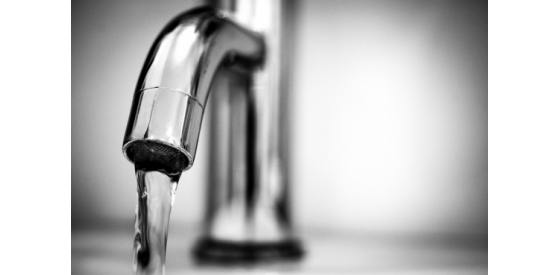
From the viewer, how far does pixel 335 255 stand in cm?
63

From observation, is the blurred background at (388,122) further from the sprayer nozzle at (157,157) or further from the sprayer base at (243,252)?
the sprayer nozzle at (157,157)

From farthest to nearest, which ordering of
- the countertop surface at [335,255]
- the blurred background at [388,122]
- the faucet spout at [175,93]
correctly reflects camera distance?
the blurred background at [388,122] → the countertop surface at [335,255] → the faucet spout at [175,93]

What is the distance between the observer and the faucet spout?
0.35m

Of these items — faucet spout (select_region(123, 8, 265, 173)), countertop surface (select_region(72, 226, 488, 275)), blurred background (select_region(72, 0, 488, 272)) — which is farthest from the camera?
blurred background (select_region(72, 0, 488, 272))

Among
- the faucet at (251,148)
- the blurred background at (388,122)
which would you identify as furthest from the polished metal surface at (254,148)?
the blurred background at (388,122)

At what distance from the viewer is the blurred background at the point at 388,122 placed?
0.70 m

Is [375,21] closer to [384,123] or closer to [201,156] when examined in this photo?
[384,123]

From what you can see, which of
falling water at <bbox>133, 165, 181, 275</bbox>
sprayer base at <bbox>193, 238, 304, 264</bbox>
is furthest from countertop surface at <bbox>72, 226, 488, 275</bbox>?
falling water at <bbox>133, 165, 181, 275</bbox>

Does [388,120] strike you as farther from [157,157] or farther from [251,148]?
[157,157]

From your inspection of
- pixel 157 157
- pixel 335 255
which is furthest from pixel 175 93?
pixel 335 255

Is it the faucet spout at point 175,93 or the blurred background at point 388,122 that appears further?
the blurred background at point 388,122

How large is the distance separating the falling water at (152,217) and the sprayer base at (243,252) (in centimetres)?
17

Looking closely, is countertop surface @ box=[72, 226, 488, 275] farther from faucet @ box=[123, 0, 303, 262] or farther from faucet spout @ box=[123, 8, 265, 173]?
faucet spout @ box=[123, 8, 265, 173]
